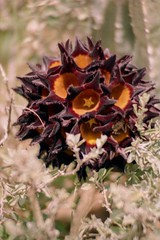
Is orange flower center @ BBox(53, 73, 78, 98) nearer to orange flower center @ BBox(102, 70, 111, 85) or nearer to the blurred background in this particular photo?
orange flower center @ BBox(102, 70, 111, 85)

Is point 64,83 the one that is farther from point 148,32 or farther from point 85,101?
point 148,32

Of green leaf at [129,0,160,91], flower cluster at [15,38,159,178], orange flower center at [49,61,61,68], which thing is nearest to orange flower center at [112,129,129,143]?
flower cluster at [15,38,159,178]

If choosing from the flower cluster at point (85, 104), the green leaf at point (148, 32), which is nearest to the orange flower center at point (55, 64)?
the flower cluster at point (85, 104)

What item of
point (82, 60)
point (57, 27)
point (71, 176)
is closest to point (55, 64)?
point (82, 60)

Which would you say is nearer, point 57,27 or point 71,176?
point 71,176

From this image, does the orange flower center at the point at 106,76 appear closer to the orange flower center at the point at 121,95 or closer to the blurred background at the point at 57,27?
the orange flower center at the point at 121,95

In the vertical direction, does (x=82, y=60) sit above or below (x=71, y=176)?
above

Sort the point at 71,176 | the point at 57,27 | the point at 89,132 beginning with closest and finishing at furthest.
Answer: the point at 89,132, the point at 71,176, the point at 57,27
